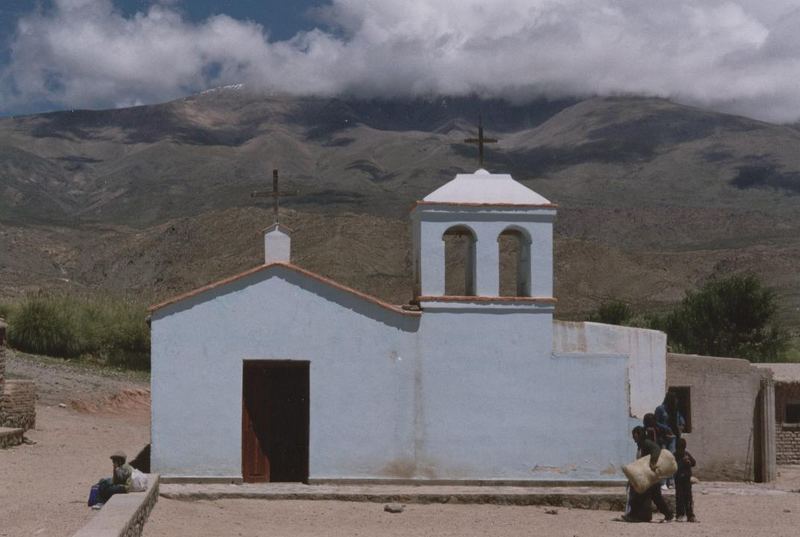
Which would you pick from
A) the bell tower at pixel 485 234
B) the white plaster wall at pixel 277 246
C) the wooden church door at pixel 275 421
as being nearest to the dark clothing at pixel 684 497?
the bell tower at pixel 485 234

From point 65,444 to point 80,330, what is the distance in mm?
15784

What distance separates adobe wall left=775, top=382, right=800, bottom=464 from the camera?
79.3ft

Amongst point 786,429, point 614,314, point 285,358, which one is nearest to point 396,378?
point 285,358

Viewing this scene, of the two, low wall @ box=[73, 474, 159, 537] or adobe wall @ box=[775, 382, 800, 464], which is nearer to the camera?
low wall @ box=[73, 474, 159, 537]

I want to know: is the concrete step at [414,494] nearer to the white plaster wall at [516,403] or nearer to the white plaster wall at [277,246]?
the white plaster wall at [516,403]

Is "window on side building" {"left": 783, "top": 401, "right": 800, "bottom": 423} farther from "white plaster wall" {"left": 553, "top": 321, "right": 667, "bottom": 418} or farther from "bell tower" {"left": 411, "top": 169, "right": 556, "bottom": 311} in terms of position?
"bell tower" {"left": 411, "top": 169, "right": 556, "bottom": 311}

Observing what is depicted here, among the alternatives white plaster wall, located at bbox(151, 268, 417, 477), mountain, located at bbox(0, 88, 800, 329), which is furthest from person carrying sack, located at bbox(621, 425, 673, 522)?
mountain, located at bbox(0, 88, 800, 329)

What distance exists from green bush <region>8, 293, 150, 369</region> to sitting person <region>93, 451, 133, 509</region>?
2439 centimetres

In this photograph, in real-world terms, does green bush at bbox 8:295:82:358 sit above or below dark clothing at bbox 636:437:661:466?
above

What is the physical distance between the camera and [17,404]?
22328 mm

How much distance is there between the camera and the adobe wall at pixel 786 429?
79.3 feet

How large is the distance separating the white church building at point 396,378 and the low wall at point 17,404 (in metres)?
6.62

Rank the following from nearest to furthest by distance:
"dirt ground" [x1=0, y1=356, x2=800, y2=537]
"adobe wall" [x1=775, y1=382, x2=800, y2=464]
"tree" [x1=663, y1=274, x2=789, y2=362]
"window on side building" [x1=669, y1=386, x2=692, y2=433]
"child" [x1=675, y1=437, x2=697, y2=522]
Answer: "dirt ground" [x1=0, y1=356, x2=800, y2=537] < "child" [x1=675, y1=437, x2=697, y2=522] < "window on side building" [x1=669, y1=386, x2=692, y2=433] < "adobe wall" [x1=775, y1=382, x2=800, y2=464] < "tree" [x1=663, y1=274, x2=789, y2=362]

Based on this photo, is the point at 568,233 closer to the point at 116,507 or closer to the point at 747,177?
the point at 747,177
